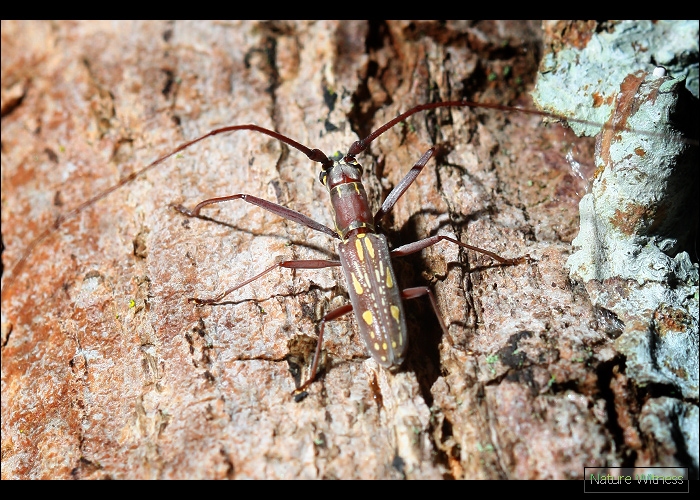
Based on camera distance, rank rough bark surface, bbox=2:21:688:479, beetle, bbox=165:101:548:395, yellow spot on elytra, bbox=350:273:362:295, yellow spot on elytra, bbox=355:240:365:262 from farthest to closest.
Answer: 1. yellow spot on elytra, bbox=355:240:365:262
2. yellow spot on elytra, bbox=350:273:362:295
3. beetle, bbox=165:101:548:395
4. rough bark surface, bbox=2:21:688:479

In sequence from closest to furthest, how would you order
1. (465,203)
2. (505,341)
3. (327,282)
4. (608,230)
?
(505,341) → (608,230) → (327,282) → (465,203)


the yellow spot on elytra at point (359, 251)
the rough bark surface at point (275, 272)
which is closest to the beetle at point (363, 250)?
the yellow spot on elytra at point (359, 251)

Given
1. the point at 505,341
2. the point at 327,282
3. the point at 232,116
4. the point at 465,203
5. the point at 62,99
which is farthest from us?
the point at 62,99

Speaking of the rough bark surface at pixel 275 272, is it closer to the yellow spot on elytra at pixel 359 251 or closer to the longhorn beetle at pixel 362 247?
the longhorn beetle at pixel 362 247

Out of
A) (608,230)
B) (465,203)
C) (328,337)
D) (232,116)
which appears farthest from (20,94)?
(608,230)

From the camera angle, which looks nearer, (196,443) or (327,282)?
(196,443)

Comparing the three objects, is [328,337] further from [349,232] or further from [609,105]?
[609,105]

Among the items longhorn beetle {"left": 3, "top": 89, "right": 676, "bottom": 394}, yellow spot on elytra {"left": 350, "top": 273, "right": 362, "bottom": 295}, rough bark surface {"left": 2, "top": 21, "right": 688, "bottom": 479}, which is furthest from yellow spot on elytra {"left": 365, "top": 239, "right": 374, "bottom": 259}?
rough bark surface {"left": 2, "top": 21, "right": 688, "bottom": 479}

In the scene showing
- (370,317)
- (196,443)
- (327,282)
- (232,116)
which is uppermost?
(232,116)

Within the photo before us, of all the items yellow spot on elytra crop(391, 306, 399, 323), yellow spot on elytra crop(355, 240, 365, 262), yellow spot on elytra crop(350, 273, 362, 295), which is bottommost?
yellow spot on elytra crop(391, 306, 399, 323)

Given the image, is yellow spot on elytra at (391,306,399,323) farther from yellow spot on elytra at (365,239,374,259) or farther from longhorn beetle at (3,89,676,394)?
yellow spot on elytra at (365,239,374,259)
